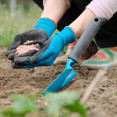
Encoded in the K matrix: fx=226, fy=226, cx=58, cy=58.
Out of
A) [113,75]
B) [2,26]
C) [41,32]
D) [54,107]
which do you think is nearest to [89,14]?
[41,32]

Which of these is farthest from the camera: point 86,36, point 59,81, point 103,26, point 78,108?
point 103,26

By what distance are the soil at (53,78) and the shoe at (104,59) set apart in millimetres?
61

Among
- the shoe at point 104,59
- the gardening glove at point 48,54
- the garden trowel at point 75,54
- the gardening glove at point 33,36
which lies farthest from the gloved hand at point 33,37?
the shoe at point 104,59

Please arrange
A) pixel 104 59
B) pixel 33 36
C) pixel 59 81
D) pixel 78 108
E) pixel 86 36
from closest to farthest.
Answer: pixel 78 108 → pixel 59 81 → pixel 86 36 → pixel 33 36 → pixel 104 59

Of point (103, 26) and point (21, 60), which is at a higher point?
point (21, 60)

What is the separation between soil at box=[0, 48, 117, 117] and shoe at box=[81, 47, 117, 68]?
0.20ft

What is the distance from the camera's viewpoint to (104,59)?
1886 millimetres

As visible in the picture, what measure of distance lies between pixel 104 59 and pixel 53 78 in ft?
1.81

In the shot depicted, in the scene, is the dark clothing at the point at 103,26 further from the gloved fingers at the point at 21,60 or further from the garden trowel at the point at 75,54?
the gloved fingers at the point at 21,60

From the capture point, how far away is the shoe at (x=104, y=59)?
1823mm

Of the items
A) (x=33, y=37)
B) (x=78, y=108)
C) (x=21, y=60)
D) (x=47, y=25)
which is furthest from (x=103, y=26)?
(x=78, y=108)

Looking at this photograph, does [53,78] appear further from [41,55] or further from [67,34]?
[67,34]

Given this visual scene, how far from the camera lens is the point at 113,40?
211 cm

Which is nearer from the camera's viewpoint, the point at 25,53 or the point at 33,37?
the point at 25,53
